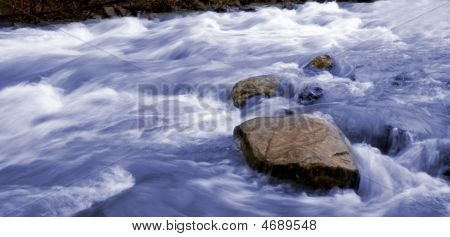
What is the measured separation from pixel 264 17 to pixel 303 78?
4114 millimetres

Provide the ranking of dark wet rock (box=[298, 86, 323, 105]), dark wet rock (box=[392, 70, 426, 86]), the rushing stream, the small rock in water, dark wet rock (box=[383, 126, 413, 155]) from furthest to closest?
the small rock in water, dark wet rock (box=[392, 70, 426, 86]), dark wet rock (box=[298, 86, 323, 105]), dark wet rock (box=[383, 126, 413, 155]), the rushing stream

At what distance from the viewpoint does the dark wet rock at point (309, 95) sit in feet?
18.7

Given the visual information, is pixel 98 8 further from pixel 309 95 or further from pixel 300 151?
pixel 300 151

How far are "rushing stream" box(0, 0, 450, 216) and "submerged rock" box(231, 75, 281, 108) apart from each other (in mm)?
135

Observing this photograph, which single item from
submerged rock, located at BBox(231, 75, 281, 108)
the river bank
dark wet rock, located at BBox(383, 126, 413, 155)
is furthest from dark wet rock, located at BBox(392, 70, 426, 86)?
the river bank

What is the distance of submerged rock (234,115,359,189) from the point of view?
3863 mm

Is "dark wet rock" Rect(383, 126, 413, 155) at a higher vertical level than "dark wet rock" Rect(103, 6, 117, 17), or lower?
lower

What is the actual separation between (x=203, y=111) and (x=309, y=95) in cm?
132

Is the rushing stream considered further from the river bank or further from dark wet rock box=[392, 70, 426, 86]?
the river bank

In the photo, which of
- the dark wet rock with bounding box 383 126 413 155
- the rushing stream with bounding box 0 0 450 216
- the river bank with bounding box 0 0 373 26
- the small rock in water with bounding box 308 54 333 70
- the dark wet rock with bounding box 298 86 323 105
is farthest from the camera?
the river bank with bounding box 0 0 373 26

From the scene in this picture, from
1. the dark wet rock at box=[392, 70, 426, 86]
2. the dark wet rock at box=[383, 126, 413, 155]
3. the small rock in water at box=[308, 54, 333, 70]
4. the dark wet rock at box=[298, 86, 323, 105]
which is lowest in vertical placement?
the dark wet rock at box=[383, 126, 413, 155]

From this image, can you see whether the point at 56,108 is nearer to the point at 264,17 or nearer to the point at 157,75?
the point at 157,75

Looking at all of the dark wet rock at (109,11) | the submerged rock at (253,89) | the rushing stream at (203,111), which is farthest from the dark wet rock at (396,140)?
the dark wet rock at (109,11)

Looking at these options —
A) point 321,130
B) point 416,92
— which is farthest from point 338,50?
point 321,130
